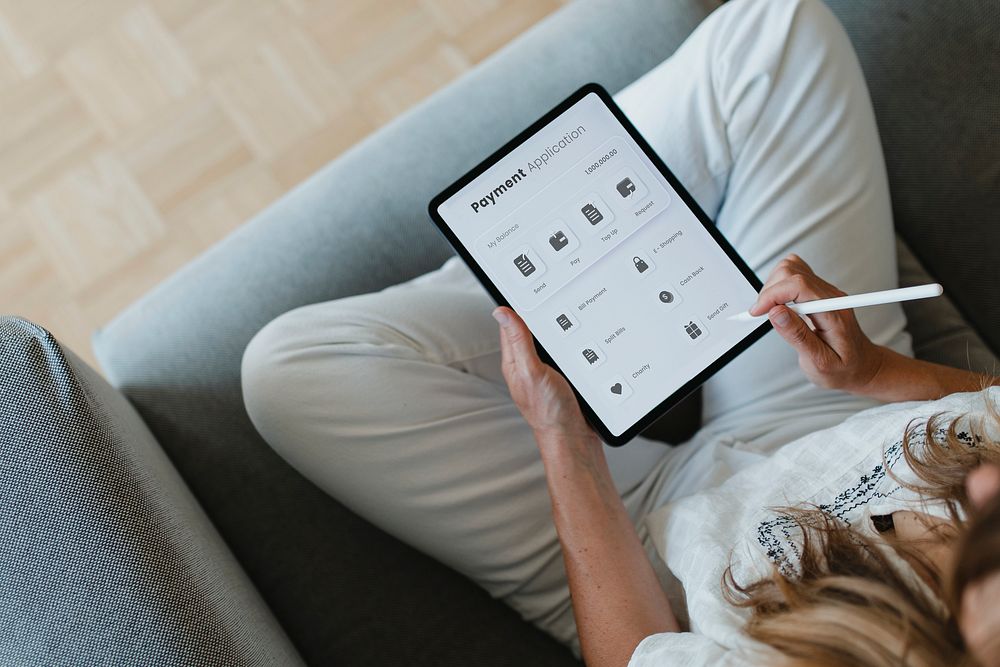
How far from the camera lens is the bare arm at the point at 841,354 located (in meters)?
0.66

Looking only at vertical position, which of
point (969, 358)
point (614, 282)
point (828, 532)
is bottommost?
point (969, 358)

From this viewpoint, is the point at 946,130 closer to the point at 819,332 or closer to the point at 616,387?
the point at 819,332

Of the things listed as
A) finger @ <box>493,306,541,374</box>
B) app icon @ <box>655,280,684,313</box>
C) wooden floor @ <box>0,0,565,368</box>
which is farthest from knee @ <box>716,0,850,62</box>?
wooden floor @ <box>0,0,565,368</box>

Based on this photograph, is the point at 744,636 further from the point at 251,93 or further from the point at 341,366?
the point at 251,93

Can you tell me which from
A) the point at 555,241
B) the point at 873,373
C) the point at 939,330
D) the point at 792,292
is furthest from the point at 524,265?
the point at 939,330

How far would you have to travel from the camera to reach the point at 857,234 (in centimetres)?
82

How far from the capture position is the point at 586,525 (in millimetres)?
714

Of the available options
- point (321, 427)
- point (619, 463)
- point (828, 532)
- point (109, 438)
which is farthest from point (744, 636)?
point (109, 438)

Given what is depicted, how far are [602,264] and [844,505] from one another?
299mm

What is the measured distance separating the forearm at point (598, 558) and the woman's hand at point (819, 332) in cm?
21

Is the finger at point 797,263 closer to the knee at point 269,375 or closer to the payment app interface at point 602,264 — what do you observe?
the payment app interface at point 602,264

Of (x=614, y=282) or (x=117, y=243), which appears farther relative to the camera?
(x=117, y=243)

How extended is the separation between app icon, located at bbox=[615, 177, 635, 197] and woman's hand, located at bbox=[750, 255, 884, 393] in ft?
0.50

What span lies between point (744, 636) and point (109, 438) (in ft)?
1.78
